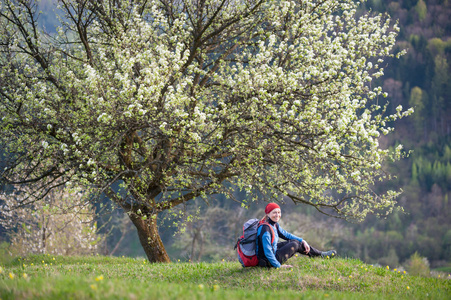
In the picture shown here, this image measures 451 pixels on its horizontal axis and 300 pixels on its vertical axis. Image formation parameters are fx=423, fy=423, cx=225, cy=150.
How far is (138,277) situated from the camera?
10.2 m

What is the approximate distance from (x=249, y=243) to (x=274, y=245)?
0.59 metres

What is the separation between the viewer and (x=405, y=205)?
64.8m

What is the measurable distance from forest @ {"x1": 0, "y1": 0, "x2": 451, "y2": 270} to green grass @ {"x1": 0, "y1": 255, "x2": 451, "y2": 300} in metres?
35.3

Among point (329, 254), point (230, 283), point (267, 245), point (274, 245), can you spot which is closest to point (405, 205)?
point (329, 254)

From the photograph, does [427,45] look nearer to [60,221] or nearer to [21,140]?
[60,221]

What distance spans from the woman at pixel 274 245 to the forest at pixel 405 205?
35584 mm

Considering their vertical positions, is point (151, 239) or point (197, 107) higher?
point (197, 107)

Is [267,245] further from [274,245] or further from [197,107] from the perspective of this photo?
[197,107]

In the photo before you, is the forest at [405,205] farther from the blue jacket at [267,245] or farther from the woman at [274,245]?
the blue jacket at [267,245]

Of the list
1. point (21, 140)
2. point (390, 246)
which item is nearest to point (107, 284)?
point (21, 140)

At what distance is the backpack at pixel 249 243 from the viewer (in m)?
9.77

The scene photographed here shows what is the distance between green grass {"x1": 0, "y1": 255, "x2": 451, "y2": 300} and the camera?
632 centimetres

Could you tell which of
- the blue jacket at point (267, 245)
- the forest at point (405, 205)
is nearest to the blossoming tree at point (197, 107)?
the blue jacket at point (267, 245)

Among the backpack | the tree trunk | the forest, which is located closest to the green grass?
the backpack
